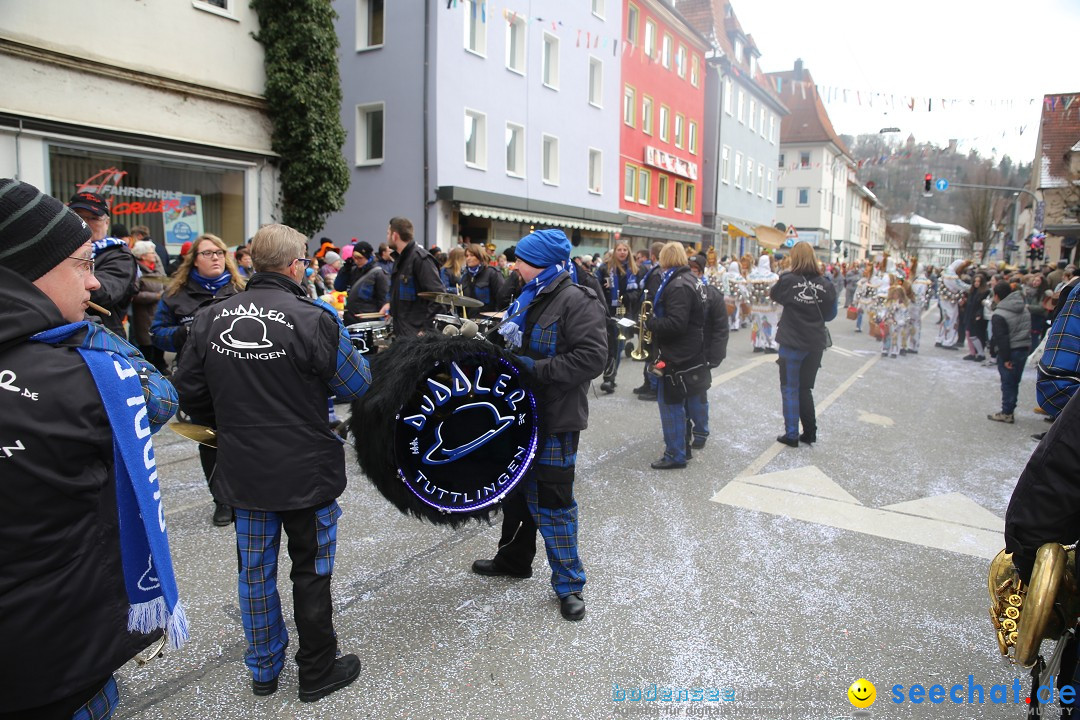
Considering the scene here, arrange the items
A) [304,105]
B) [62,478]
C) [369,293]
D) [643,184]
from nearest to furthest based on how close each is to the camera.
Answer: [62,478] < [369,293] < [304,105] < [643,184]

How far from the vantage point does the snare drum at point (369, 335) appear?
5.66 meters

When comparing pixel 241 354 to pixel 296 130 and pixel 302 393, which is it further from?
pixel 296 130

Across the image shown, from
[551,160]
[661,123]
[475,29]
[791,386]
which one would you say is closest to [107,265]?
[791,386]

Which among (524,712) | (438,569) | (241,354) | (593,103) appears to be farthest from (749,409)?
(593,103)

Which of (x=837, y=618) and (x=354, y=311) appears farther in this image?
(x=354, y=311)

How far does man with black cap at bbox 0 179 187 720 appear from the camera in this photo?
1.58 meters

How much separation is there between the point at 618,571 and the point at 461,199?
16363mm

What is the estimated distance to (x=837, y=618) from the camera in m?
3.63

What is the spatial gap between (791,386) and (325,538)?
5150mm

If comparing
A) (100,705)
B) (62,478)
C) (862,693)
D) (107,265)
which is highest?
(107,265)

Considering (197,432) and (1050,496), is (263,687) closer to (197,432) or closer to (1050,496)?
(197,432)

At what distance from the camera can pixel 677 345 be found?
618 cm

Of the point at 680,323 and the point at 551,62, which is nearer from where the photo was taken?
the point at 680,323

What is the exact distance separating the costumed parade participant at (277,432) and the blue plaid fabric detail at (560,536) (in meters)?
1.03
